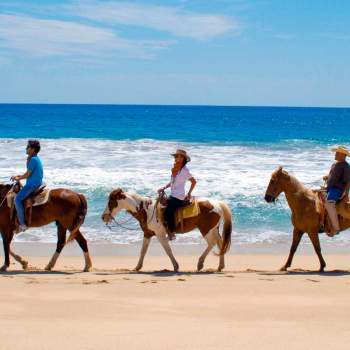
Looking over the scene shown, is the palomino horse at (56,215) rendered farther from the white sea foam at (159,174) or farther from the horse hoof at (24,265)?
the white sea foam at (159,174)

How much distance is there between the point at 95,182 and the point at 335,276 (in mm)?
10703

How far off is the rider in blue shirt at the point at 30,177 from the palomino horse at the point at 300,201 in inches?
129

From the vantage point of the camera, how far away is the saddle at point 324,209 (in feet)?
32.9

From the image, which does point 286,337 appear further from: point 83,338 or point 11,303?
point 11,303

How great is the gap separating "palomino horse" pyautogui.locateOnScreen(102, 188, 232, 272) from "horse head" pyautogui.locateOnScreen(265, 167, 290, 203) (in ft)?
2.17

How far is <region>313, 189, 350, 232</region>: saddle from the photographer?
10.0 m

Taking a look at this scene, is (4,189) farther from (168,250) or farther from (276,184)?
(276,184)

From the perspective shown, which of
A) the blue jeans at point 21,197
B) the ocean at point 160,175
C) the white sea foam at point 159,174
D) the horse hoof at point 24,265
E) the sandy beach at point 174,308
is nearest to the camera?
the sandy beach at point 174,308

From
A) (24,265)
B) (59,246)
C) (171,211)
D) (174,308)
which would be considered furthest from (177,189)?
(174,308)

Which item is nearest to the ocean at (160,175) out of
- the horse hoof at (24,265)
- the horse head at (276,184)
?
the horse hoof at (24,265)

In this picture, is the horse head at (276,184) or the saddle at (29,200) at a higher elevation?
the horse head at (276,184)

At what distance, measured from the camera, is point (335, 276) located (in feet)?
31.6

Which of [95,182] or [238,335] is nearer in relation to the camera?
[238,335]

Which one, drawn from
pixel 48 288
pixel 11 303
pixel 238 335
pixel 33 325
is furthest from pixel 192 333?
pixel 48 288
